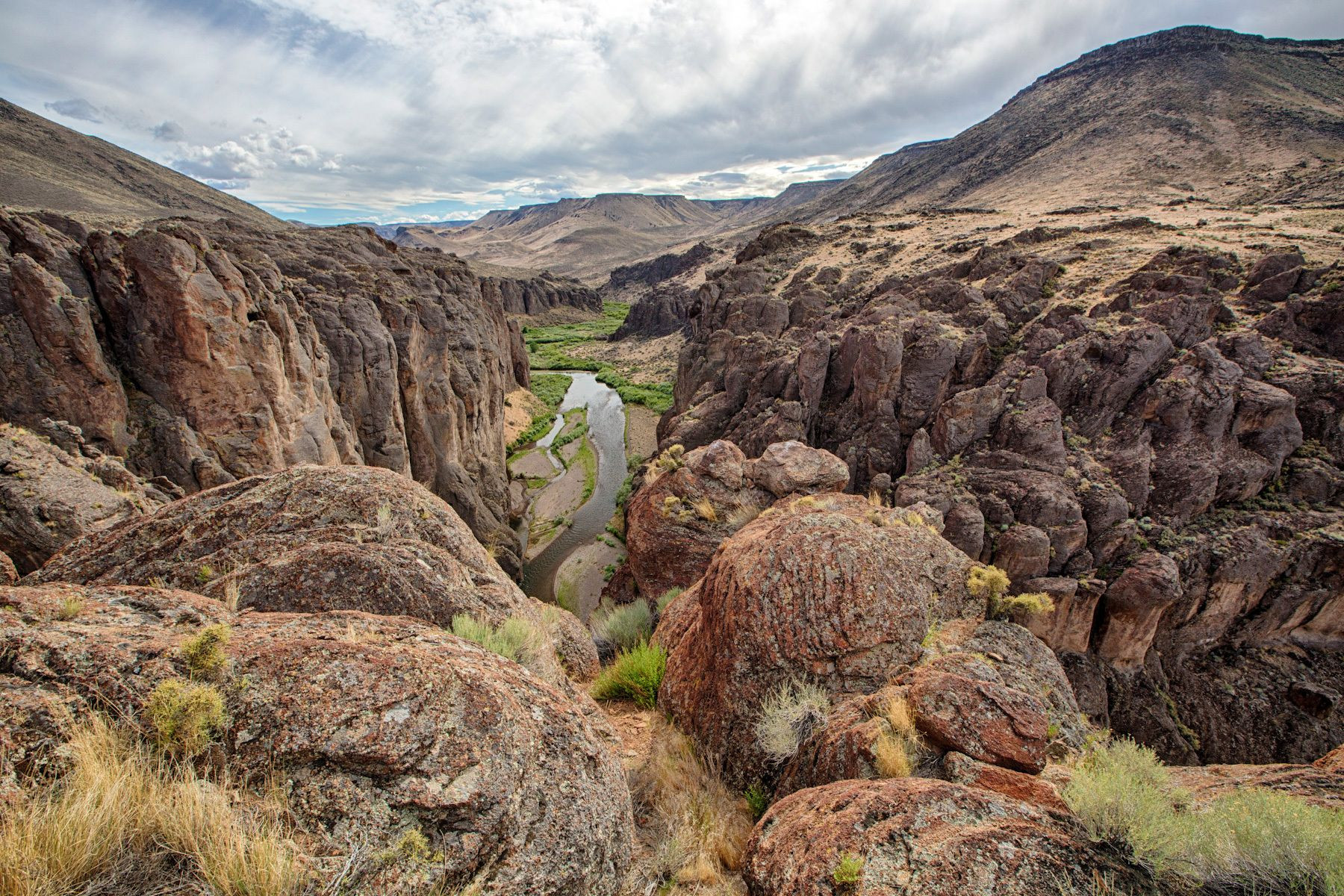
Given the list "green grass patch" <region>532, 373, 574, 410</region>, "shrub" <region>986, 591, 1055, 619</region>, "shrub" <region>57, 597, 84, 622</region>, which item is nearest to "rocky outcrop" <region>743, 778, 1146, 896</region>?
"shrub" <region>986, 591, 1055, 619</region>

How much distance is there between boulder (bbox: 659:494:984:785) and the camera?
686 cm

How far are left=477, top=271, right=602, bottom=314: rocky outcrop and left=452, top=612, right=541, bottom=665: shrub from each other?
83.9 m

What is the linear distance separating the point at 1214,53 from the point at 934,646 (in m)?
116

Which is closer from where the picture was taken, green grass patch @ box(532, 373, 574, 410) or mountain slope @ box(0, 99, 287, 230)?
green grass patch @ box(532, 373, 574, 410)

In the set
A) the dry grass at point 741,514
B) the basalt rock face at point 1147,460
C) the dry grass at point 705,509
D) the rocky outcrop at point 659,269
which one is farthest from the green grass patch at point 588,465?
the rocky outcrop at point 659,269

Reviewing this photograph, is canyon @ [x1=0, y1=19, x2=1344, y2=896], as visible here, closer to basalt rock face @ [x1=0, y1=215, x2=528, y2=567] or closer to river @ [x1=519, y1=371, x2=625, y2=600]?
basalt rock face @ [x1=0, y1=215, x2=528, y2=567]

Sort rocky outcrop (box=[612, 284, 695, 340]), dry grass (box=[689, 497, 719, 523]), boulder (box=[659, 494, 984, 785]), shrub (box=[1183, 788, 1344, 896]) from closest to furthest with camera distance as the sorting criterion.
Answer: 1. shrub (box=[1183, 788, 1344, 896])
2. boulder (box=[659, 494, 984, 785])
3. dry grass (box=[689, 497, 719, 523])
4. rocky outcrop (box=[612, 284, 695, 340])

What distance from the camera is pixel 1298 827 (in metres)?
3.24

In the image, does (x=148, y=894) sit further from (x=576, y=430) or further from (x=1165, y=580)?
(x=576, y=430)

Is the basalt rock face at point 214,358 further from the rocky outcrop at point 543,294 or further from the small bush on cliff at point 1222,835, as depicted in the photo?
the rocky outcrop at point 543,294

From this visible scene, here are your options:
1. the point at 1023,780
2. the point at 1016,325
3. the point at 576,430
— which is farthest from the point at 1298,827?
the point at 576,430

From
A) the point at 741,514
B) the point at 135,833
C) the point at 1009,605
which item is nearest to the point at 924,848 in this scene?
the point at 135,833

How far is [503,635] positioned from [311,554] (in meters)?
2.33

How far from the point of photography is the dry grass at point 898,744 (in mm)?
4910
